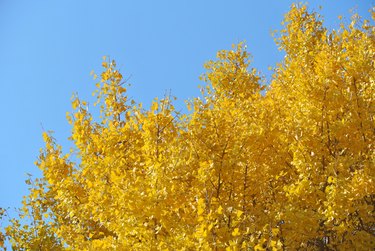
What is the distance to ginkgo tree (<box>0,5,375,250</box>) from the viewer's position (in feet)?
22.5

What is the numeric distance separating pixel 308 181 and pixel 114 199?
334 centimetres

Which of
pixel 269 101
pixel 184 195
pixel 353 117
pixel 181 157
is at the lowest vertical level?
pixel 184 195

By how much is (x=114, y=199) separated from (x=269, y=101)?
4.84 m

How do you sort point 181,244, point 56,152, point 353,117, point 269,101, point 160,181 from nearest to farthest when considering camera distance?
point 181,244, point 160,181, point 353,117, point 269,101, point 56,152

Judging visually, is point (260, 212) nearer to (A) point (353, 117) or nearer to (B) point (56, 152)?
(A) point (353, 117)

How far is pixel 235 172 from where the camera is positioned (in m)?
8.31

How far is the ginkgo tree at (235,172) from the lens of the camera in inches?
270

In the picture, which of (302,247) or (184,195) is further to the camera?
(302,247)

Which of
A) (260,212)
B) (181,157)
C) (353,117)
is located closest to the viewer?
(181,157)

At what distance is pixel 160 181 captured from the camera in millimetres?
6871

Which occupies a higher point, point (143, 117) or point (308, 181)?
point (143, 117)

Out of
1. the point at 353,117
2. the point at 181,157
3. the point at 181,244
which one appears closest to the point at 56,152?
the point at 181,157

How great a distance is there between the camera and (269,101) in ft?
35.2

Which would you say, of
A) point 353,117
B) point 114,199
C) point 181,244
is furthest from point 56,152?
point 353,117
